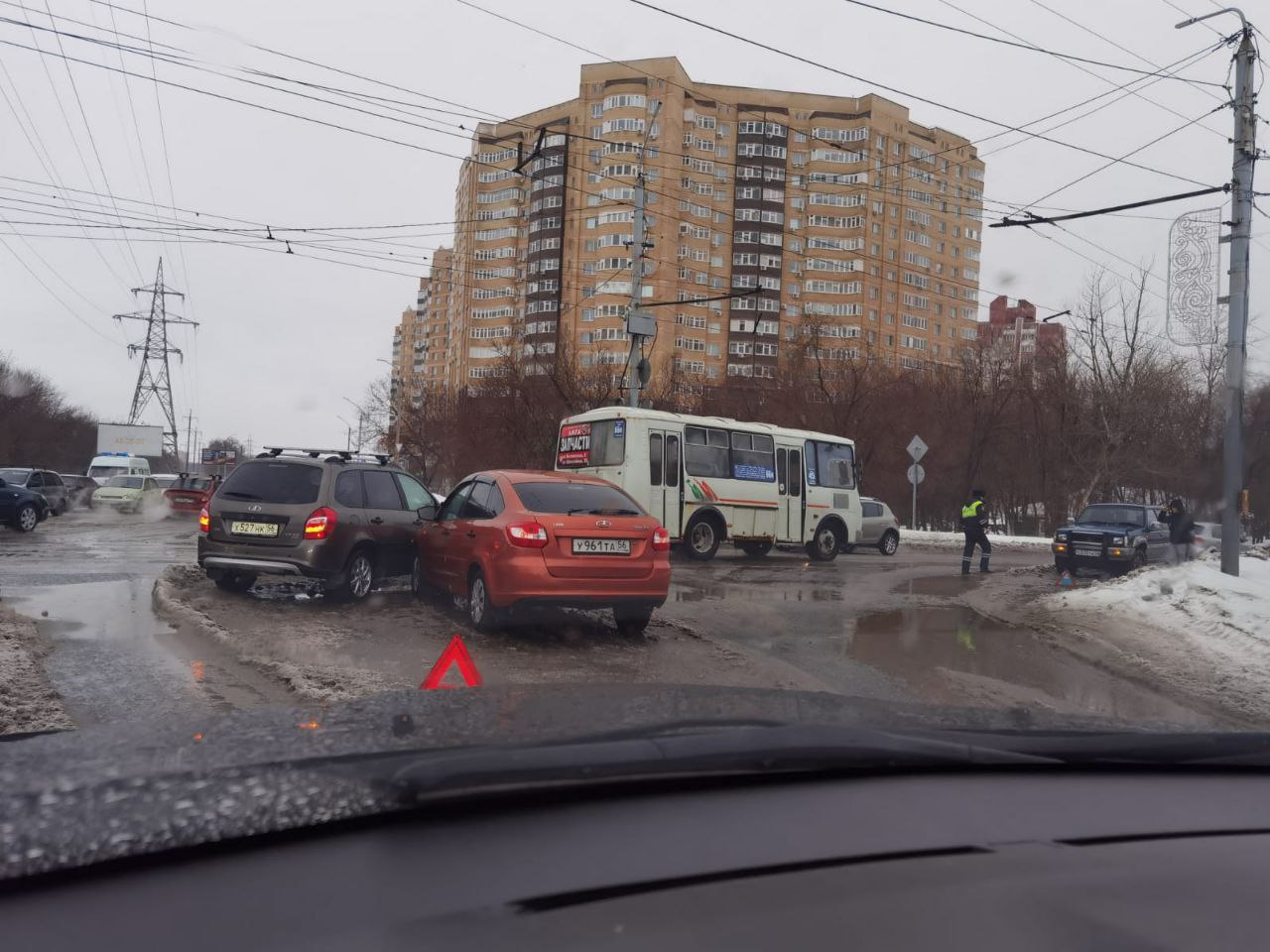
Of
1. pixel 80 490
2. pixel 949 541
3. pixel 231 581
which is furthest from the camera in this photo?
pixel 80 490

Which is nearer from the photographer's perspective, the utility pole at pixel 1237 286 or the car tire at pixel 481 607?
the car tire at pixel 481 607

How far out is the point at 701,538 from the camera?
19.7m

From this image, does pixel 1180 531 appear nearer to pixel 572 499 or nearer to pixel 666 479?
pixel 666 479

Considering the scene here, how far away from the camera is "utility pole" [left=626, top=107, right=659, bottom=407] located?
22703mm

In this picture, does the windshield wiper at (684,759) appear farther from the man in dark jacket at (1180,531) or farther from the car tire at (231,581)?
the man in dark jacket at (1180,531)

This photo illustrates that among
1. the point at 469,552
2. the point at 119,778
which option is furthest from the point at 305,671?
the point at 119,778

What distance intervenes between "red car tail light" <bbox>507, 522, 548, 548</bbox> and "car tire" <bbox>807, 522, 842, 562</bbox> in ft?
45.7

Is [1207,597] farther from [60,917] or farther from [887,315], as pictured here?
[887,315]

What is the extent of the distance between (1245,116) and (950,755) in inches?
628

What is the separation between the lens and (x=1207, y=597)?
11.7 m

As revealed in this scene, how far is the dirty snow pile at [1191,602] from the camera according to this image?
10.4 metres

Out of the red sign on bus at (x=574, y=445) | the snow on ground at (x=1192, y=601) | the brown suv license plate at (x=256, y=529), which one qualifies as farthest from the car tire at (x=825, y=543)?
the brown suv license plate at (x=256, y=529)

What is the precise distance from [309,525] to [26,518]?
1619 cm

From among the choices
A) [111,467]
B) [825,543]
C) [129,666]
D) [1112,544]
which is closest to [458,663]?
[129,666]
